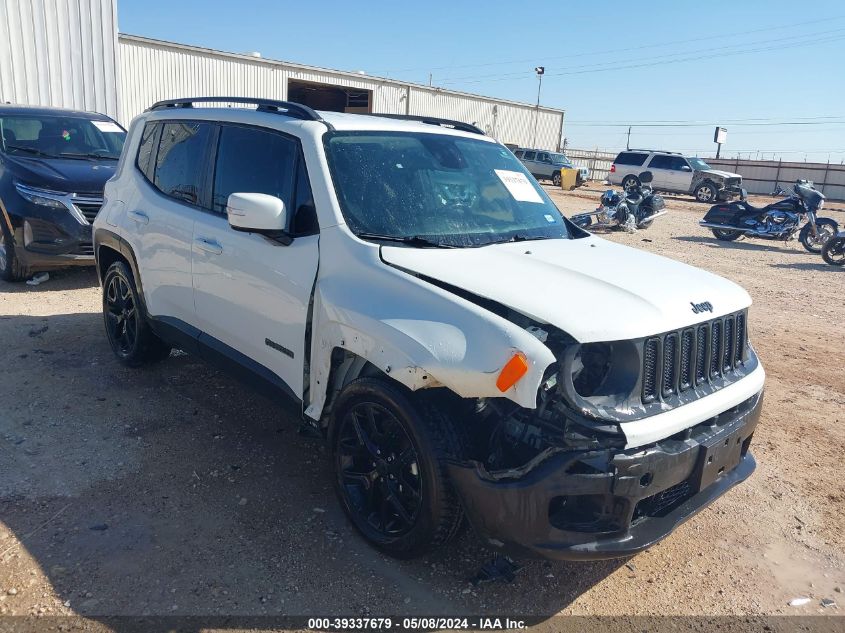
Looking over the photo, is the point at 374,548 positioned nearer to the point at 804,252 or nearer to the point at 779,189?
the point at 804,252

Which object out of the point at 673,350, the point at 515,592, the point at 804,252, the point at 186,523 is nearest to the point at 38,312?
the point at 186,523

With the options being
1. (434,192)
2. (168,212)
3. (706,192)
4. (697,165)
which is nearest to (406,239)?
(434,192)

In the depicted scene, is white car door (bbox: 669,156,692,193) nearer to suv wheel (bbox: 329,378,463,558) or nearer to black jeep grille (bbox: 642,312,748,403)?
black jeep grille (bbox: 642,312,748,403)

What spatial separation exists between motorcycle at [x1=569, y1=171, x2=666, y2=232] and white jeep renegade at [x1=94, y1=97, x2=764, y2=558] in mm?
11981

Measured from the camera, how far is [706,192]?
28000 mm

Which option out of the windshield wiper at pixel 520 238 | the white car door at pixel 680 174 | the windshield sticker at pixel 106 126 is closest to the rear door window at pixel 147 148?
the windshield wiper at pixel 520 238

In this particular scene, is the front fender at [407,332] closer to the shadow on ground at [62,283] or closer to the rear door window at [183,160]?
the rear door window at [183,160]

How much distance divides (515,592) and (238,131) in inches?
117

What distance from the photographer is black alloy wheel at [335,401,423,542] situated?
293 cm

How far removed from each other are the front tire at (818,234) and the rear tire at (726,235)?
1.56 meters

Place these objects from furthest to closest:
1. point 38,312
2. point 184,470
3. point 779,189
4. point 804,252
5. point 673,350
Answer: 1. point 779,189
2. point 804,252
3. point 38,312
4. point 184,470
5. point 673,350

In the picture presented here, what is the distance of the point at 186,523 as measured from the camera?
132 inches

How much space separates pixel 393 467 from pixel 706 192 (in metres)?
28.3

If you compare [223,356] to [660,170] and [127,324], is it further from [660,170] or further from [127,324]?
[660,170]
